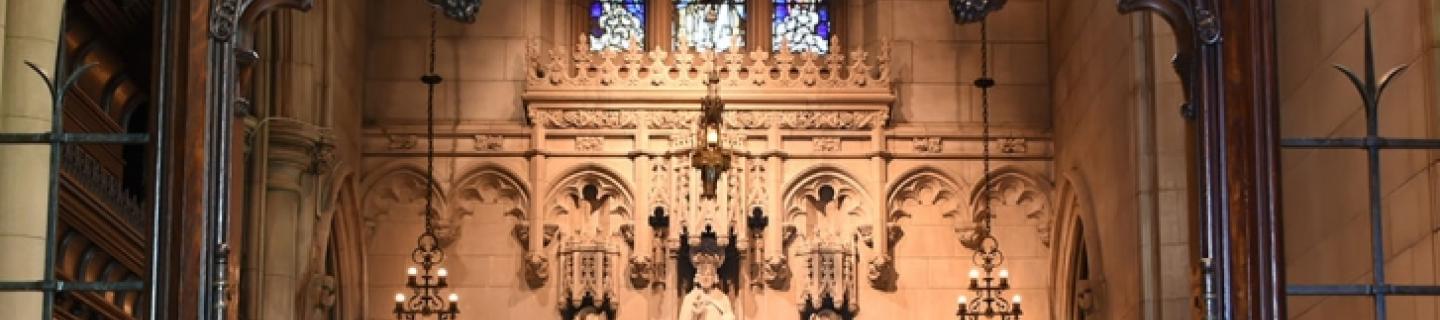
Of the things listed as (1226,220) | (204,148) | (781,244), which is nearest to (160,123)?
(204,148)

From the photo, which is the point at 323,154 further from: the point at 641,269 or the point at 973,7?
the point at 973,7

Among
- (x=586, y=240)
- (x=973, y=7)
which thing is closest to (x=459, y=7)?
(x=973, y=7)

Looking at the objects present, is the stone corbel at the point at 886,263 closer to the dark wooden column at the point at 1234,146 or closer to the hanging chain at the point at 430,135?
the hanging chain at the point at 430,135

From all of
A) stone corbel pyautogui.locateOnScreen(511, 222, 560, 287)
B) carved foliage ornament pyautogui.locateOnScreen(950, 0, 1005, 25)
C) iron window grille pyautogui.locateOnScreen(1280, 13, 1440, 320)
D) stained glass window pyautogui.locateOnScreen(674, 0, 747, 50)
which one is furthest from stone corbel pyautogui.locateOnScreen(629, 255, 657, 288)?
iron window grille pyautogui.locateOnScreen(1280, 13, 1440, 320)

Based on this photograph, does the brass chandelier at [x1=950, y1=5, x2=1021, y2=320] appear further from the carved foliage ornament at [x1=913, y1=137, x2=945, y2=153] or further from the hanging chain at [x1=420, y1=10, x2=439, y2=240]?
the hanging chain at [x1=420, y1=10, x2=439, y2=240]

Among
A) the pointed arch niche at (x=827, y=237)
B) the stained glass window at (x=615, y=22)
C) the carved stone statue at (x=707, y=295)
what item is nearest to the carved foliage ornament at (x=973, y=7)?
the carved stone statue at (x=707, y=295)

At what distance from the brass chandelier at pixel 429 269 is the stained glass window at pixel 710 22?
256 centimetres

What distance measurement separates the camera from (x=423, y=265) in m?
20.7

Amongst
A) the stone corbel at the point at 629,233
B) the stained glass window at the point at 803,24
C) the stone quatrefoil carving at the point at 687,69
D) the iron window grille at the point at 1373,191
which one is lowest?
the iron window grille at the point at 1373,191

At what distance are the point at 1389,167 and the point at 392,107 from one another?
11902 millimetres

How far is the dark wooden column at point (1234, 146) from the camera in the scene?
25.5 ft

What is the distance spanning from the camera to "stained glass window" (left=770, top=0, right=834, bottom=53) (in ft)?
78.2

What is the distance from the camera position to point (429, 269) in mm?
21000

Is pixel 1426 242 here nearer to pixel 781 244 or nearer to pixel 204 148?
pixel 204 148
